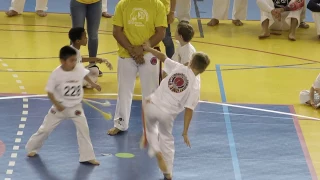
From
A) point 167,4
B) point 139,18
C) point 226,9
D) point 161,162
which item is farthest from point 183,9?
point 161,162

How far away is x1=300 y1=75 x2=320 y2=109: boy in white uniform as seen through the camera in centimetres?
1067

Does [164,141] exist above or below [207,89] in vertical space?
above

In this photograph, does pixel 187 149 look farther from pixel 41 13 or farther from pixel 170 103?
pixel 41 13

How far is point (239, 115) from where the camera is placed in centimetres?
1037

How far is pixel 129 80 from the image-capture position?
9469 millimetres

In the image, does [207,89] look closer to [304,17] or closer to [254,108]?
[254,108]

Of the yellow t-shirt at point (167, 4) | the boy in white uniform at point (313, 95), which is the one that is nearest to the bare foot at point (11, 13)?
the yellow t-shirt at point (167, 4)

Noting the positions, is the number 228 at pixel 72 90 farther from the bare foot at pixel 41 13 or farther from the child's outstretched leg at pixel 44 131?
the bare foot at pixel 41 13

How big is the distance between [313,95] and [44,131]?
4215mm

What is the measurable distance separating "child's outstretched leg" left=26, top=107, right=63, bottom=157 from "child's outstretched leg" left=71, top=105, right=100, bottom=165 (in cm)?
20

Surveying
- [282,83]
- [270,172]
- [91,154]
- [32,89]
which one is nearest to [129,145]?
[91,154]

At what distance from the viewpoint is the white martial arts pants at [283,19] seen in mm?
14469

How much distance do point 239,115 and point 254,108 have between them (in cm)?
40

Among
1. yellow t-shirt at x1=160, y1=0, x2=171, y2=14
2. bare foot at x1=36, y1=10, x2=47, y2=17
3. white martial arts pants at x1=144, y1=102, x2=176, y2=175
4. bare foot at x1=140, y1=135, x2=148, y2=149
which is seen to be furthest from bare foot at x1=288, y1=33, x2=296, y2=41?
white martial arts pants at x1=144, y1=102, x2=176, y2=175
